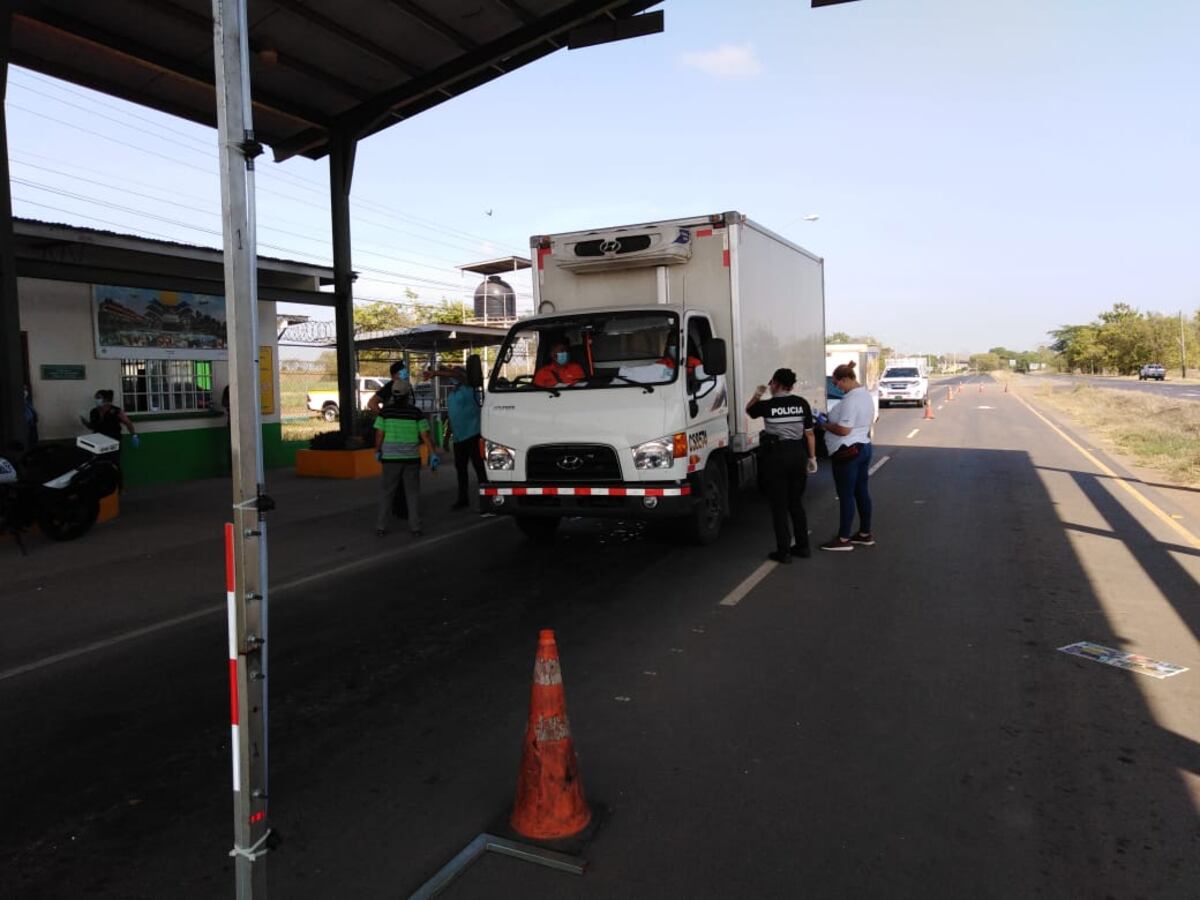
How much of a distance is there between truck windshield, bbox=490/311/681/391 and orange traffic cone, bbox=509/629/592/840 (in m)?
4.49

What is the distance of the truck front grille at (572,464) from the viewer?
23.8ft

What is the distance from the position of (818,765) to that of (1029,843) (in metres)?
0.89

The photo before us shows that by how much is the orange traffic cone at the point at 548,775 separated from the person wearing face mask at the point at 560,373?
15.5 ft

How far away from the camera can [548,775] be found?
10.7 ft

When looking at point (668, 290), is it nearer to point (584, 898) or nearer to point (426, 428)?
point (426, 428)

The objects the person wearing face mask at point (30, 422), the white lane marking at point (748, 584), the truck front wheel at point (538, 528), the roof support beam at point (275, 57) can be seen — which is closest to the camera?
the white lane marking at point (748, 584)

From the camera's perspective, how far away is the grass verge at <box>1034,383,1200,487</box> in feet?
46.5

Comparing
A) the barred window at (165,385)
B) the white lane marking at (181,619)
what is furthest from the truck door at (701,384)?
the barred window at (165,385)

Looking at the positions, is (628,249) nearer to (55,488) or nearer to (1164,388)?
(55,488)

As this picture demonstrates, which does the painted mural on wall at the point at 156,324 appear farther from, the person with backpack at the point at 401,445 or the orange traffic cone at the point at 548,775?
the orange traffic cone at the point at 548,775

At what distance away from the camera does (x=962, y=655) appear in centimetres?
520

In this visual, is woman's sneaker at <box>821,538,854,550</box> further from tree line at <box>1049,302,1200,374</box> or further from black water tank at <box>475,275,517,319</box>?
tree line at <box>1049,302,1200,374</box>

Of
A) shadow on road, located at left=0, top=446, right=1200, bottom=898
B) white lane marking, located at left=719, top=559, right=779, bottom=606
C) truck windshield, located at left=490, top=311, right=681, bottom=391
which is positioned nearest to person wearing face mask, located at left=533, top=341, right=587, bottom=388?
truck windshield, located at left=490, top=311, right=681, bottom=391

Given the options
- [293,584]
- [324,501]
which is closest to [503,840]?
[293,584]
